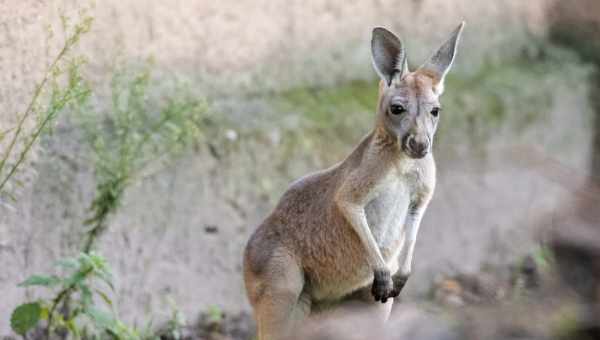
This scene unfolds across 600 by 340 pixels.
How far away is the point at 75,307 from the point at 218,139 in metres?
1.32

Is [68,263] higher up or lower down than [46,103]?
lower down

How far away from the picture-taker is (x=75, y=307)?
555 cm

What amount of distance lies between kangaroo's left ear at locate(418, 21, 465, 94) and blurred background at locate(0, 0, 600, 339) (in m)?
0.55

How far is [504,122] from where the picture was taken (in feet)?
26.6

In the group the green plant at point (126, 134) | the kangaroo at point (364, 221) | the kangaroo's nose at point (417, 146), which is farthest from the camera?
the green plant at point (126, 134)

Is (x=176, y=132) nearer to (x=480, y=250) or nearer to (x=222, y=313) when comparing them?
(x=222, y=313)

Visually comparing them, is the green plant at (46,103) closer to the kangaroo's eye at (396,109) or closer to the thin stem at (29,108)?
the thin stem at (29,108)

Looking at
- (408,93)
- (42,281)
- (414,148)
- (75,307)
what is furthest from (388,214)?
(75,307)

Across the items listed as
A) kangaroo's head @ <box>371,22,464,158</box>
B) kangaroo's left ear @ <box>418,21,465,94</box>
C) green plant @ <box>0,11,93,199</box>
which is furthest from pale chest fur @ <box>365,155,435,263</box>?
green plant @ <box>0,11,93,199</box>

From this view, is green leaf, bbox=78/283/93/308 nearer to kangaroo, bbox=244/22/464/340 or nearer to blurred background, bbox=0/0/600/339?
blurred background, bbox=0/0/600/339

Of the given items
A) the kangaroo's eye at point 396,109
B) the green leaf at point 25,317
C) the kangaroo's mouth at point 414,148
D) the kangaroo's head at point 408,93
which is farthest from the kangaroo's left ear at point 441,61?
the green leaf at point 25,317

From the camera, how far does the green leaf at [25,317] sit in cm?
495

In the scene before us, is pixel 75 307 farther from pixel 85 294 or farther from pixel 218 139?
pixel 218 139

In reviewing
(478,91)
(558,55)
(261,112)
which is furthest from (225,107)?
(558,55)
